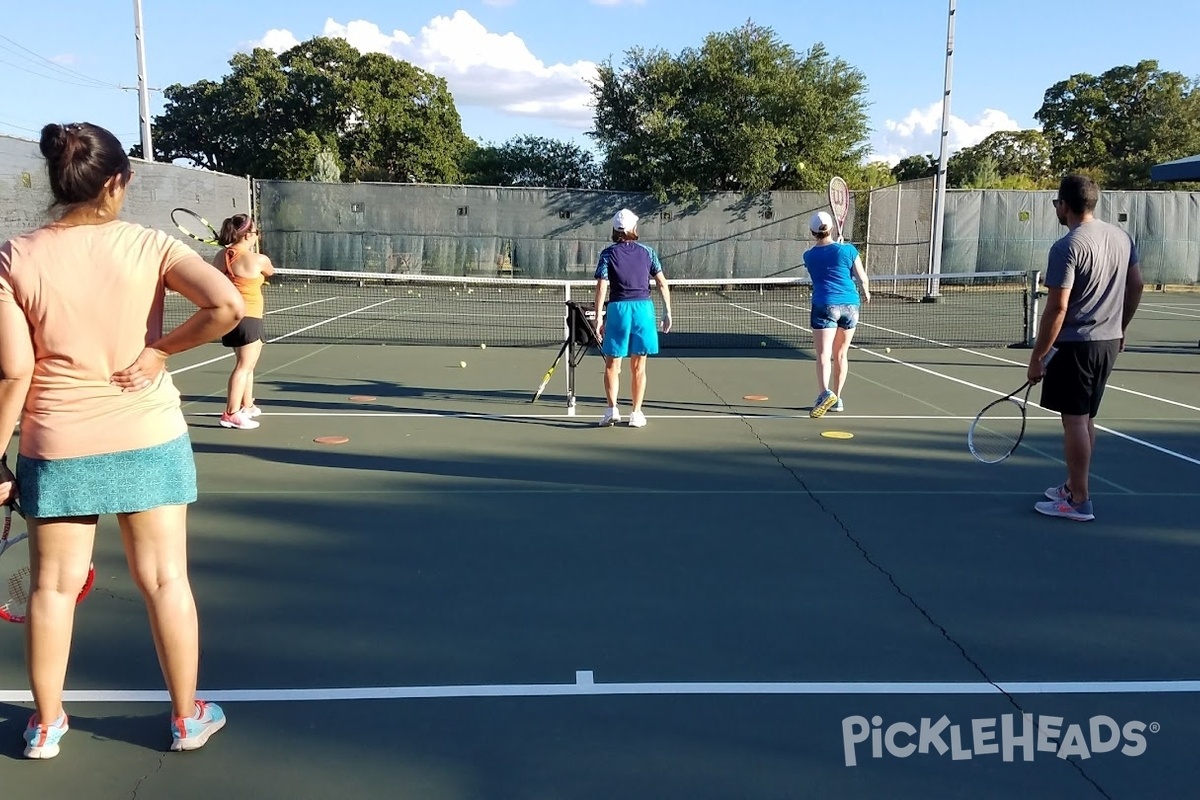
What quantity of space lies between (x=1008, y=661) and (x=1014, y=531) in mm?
1759

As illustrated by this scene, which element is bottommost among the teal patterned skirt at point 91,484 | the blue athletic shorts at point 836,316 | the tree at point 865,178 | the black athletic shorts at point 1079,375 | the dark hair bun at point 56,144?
the teal patterned skirt at point 91,484

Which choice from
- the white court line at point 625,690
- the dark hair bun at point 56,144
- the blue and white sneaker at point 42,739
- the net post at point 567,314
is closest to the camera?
the dark hair bun at point 56,144

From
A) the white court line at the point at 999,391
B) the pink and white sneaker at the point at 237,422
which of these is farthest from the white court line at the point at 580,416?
the white court line at the point at 999,391

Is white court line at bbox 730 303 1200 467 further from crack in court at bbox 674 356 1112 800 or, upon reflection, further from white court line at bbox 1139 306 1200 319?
white court line at bbox 1139 306 1200 319

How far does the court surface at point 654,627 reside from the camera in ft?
9.43

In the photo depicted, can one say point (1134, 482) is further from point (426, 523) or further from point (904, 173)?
point (904, 173)

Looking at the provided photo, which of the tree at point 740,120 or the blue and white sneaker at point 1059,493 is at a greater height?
the tree at point 740,120

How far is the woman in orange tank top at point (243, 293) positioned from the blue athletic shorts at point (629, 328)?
8.89ft

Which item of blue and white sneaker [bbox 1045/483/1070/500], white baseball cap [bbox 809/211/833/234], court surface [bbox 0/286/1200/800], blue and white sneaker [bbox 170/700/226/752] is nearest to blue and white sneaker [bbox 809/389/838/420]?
court surface [bbox 0/286/1200/800]

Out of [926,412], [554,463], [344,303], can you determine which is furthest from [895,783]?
[344,303]

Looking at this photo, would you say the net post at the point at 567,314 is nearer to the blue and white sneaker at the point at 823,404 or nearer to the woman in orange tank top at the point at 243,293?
the blue and white sneaker at the point at 823,404

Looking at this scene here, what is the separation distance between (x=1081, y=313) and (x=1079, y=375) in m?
0.34

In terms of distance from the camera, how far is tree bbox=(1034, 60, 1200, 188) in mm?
44281

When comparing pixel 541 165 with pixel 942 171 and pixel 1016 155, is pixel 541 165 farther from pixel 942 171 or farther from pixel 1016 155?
pixel 1016 155
